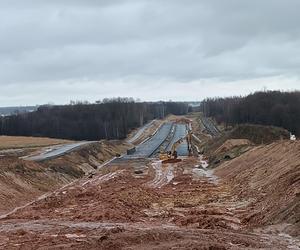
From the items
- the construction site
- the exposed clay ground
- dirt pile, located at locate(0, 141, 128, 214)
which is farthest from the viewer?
dirt pile, located at locate(0, 141, 128, 214)

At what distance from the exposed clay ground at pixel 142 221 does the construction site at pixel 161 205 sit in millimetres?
38

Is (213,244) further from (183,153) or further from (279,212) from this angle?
(183,153)

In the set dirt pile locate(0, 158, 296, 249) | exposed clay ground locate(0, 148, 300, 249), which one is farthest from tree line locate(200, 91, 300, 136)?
dirt pile locate(0, 158, 296, 249)

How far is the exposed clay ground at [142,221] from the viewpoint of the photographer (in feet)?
63.2

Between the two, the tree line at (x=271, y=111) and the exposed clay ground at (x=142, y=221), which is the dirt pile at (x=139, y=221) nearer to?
the exposed clay ground at (x=142, y=221)

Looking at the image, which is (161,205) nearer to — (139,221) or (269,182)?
(139,221)

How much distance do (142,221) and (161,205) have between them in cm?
619

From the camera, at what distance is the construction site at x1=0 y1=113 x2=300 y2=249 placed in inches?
789

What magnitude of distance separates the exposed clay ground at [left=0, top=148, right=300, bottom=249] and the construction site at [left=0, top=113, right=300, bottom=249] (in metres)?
0.04

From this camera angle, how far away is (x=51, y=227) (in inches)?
972

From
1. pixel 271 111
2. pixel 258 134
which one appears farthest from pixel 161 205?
pixel 271 111

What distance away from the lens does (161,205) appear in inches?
1261

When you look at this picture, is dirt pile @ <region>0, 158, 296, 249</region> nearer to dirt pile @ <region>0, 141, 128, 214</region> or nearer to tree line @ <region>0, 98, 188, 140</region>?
dirt pile @ <region>0, 141, 128, 214</region>

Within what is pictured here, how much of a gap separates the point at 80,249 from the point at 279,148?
103ft
